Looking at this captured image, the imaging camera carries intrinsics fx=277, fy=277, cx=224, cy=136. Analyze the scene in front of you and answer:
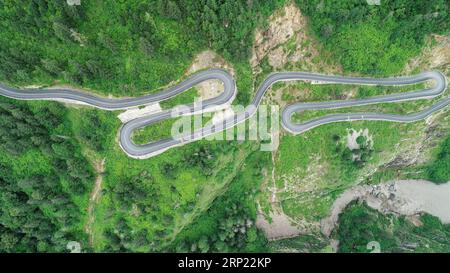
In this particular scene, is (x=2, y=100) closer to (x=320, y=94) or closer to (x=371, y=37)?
(x=320, y=94)

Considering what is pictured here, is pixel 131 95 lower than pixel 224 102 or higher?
higher

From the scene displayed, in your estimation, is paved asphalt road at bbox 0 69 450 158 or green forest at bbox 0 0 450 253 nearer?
green forest at bbox 0 0 450 253

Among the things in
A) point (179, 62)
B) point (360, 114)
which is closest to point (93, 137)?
point (179, 62)

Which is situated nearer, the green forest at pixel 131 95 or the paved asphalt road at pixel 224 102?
the green forest at pixel 131 95
